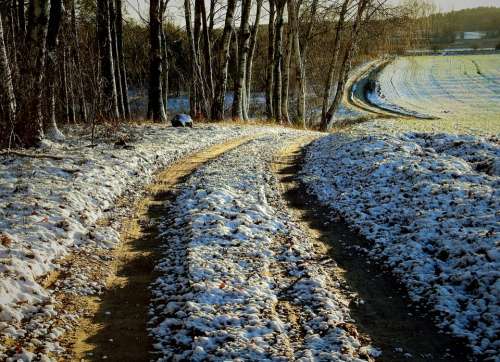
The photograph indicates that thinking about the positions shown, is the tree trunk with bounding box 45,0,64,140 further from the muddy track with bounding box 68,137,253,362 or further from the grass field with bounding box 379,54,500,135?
the grass field with bounding box 379,54,500,135

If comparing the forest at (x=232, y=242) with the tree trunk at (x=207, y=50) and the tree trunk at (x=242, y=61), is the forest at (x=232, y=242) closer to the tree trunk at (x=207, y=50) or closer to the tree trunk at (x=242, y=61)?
the tree trunk at (x=242, y=61)

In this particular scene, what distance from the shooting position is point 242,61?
2178cm

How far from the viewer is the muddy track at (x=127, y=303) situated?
475cm

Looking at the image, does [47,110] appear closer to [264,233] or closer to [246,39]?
[264,233]

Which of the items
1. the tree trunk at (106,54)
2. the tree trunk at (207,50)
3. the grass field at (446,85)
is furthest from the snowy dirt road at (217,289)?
the grass field at (446,85)

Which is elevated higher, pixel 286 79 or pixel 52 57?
pixel 286 79

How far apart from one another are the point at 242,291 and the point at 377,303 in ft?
6.32

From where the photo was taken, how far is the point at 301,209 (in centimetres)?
966

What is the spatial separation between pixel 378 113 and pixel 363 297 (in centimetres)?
4402

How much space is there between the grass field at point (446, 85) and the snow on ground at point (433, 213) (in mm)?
29433

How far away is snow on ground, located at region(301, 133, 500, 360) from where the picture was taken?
566 cm

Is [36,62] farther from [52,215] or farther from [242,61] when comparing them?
[242,61]

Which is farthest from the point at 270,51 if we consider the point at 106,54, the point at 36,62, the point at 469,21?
the point at 469,21

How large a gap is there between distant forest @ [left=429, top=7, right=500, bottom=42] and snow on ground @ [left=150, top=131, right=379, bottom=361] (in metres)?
120
